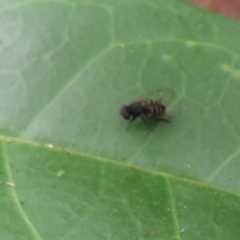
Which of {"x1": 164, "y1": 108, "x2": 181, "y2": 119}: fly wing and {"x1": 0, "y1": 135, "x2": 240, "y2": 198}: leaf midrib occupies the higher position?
{"x1": 164, "y1": 108, "x2": 181, "y2": 119}: fly wing

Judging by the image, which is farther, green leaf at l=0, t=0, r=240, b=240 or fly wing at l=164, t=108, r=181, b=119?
fly wing at l=164, t=108, r=181, b=119

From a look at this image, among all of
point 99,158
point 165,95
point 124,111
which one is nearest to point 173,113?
point 165,95

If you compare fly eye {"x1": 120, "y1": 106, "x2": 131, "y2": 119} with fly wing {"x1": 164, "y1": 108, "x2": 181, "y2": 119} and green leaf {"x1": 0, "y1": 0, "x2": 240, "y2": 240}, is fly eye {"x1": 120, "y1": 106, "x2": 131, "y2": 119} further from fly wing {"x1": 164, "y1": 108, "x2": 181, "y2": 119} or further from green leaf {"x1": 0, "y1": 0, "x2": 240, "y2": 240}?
fly wing {"x1": 164, "y1": 108, "x2": 181, "y2": 119}

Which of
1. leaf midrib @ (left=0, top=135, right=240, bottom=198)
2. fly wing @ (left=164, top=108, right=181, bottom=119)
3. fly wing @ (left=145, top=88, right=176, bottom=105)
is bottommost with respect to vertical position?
leaf midrib @ (left=0, top=135, right=240, bottom=198)

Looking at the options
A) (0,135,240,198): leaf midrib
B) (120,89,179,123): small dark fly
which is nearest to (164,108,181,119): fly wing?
(120,89,179,123): small dark fly

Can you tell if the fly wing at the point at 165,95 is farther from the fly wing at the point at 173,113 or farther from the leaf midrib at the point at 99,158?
the leaf midrib at the point at 99,158

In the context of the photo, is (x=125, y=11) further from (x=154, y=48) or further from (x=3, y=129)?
(x=3, y=129)

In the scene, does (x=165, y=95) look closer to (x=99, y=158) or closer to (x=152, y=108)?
(x=152, y=108)
